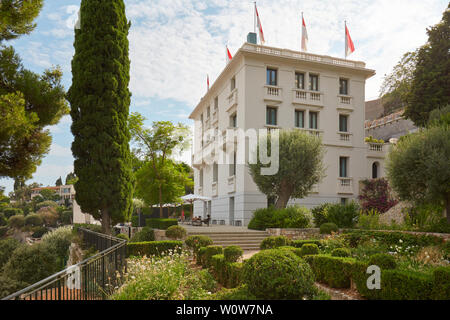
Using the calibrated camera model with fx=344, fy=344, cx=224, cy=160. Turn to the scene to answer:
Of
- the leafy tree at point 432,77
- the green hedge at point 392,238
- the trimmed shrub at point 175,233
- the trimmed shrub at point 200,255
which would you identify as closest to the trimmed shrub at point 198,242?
the trimmed shrub at point 200,255

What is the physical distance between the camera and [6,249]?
13.8 meters

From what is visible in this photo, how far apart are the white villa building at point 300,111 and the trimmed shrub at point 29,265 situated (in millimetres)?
13590

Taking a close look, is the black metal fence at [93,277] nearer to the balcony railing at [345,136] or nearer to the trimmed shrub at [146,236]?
the trimmed shrub at [146,236]

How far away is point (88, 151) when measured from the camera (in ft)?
53.5

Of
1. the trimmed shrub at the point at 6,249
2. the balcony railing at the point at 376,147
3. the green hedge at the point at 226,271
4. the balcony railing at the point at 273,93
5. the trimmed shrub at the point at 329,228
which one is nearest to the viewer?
the green hedge at the point at 226,271

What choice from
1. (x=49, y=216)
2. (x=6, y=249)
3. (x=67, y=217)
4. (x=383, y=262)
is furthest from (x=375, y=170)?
(x=49, y=216)

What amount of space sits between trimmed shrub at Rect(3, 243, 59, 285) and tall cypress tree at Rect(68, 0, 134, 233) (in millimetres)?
3627

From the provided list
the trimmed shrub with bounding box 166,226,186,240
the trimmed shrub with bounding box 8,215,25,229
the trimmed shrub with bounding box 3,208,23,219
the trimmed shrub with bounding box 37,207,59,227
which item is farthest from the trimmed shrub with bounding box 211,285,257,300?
the trimmed shrub with bounding box 3,208,23,219

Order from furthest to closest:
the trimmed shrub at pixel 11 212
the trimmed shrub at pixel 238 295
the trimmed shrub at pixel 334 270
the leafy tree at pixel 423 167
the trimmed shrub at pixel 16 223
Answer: the trimmed shrub at pixel 11 212 → the trimmed shrub at pixel 16 223 → the leafy tree at pixel 423 167 → the trimmed shrub at pixel 334 270 → the trimmed shrub at pixel 238 295

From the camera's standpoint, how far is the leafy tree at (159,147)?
26250 mm

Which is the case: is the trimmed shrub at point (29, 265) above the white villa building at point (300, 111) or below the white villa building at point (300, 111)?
below

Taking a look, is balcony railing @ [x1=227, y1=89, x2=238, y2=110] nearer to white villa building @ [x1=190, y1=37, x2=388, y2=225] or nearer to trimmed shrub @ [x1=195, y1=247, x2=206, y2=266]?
white villa building @ [x1=190, y1=37, x2=388, y2=225]

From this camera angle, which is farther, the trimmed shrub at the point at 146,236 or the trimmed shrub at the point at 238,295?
the trimmed shrub at the point at 146,236

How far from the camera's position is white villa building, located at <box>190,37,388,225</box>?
24.5 m
